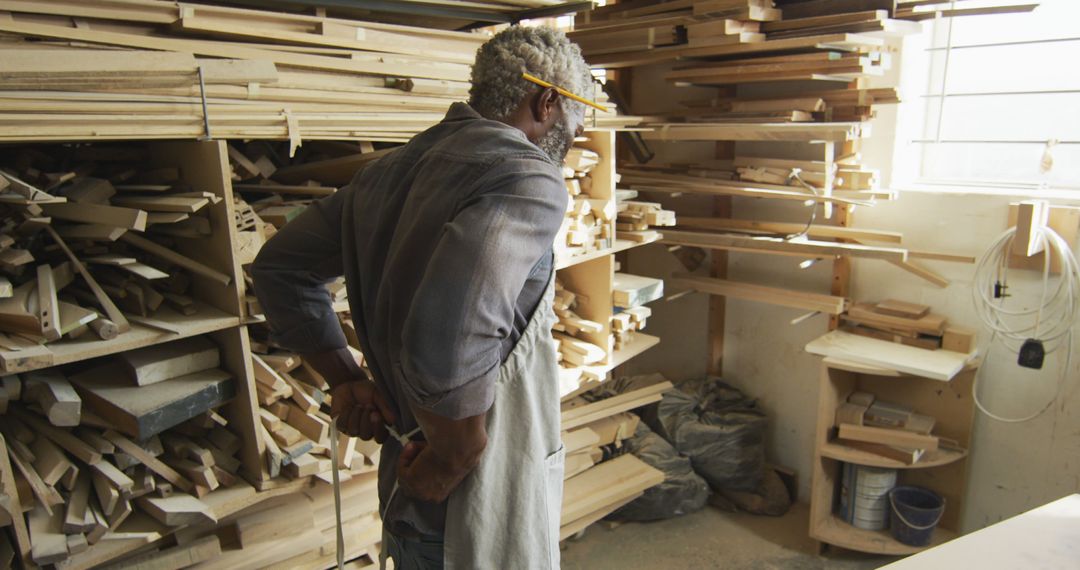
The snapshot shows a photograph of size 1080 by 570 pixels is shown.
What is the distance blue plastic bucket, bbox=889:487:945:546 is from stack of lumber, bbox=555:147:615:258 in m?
2.01

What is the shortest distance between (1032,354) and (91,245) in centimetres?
371

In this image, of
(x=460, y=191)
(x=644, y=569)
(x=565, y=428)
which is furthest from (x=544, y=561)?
(x=644, y=569)

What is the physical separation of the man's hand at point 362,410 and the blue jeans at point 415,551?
0.81 feet

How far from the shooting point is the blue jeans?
5.34 feet

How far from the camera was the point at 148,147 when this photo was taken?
223 centimetres

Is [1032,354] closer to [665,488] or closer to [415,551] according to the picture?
[665,488]

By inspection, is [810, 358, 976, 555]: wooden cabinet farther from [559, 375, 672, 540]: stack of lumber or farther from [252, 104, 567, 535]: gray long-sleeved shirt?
[252, 104, 567, 535]: gray long-sleeved shirt

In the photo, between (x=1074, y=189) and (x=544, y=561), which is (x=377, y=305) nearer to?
(x=544, y=561)

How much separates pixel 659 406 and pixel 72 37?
3.31 m

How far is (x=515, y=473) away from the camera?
152 cm

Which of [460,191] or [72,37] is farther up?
[72,37]

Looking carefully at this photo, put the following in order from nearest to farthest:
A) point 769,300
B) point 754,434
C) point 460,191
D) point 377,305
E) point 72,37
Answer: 1. point 460,191
2. point 377,305
3. point 72,37
4. point 769,300
5. point 754,434

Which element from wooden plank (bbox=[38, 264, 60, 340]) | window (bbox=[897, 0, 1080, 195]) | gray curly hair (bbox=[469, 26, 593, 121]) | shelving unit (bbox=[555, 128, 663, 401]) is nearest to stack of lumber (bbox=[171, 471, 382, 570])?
wooden plank (bbox=[38, 264, 60, 340])

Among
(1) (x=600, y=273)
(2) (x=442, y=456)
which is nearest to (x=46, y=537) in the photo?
(2) (x=442, y=456)
